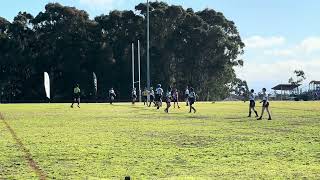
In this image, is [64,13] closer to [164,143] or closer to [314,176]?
[164,143]

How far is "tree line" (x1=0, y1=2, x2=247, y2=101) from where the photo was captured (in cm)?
8269

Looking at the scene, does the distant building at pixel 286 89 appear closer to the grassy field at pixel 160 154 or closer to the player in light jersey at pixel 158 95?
the player in light jersey at pixel 158 95

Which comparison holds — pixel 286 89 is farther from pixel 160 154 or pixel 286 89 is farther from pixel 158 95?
pixel 160 154

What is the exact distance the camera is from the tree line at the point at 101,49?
271 feet

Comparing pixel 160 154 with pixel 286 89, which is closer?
pixel 160 154

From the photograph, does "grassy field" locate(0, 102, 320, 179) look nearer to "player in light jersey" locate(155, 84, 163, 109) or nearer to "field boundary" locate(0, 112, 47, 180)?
"field boundary" locate(0, 112, 47, 180)

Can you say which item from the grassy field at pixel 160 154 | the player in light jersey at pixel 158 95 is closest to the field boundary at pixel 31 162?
the grassy field at pixel 160 154

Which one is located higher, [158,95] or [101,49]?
[101,49]

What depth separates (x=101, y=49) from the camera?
8231 centimetres

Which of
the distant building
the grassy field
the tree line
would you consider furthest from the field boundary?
the distant building

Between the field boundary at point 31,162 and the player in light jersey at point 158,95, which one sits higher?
the player in light jersey at point 158,95

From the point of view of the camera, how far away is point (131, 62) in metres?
81.7

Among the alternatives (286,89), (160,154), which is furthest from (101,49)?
(160,154)

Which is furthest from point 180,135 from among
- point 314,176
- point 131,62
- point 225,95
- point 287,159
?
point 225,95
